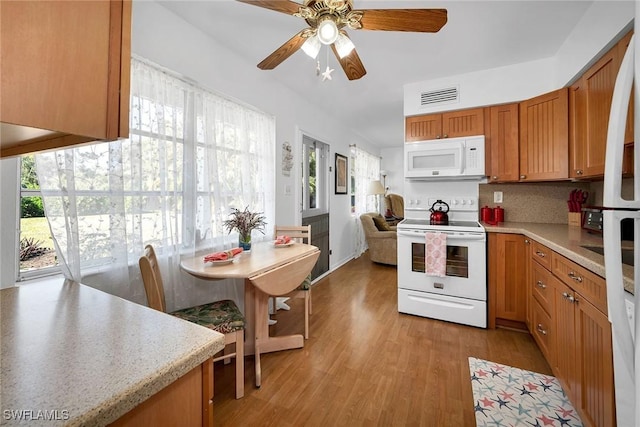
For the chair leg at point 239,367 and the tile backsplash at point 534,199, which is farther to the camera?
the tile backsplash at point 534,199

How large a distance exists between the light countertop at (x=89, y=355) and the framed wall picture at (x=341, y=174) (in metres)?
3.80

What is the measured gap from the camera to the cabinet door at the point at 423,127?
9.75 ft

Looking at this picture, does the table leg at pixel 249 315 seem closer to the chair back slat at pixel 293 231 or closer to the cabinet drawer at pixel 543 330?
the chair back slat at pixel 293 231

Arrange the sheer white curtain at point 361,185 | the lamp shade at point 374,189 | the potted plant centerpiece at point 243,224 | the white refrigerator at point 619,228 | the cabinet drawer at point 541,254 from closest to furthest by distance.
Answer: the white refrigerator at point 619,228 → the cabinet drawer at point 541,254 → the potted plant centerpiece at point 243,224 → the sheer white curtain at point 361,185 → the lamp shade at point 374,189

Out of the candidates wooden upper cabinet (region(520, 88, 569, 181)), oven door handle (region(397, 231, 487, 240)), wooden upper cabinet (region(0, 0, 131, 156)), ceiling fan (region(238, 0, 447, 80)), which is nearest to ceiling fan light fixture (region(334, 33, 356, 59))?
ceiling fan (region(238, 0, 447, 80))

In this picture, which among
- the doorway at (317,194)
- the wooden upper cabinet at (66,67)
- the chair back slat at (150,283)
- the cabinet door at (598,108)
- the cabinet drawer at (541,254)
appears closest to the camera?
the wooden upper cabinet at (66,67)

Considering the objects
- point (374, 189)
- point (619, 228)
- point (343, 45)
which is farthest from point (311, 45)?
point (374, 189)

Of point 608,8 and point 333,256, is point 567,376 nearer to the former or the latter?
point 608,8

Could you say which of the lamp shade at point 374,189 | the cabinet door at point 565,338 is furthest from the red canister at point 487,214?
the lamp shade at point 374,189

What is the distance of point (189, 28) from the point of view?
6.66 ft

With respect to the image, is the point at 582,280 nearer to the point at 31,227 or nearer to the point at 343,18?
the point at 343,18

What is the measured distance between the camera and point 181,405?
2.03ft

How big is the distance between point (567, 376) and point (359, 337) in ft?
4.48

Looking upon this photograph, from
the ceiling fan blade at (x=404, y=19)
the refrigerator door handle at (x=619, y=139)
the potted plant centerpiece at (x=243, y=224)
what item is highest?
the ceiling fan blade at (x=404, y=19)
